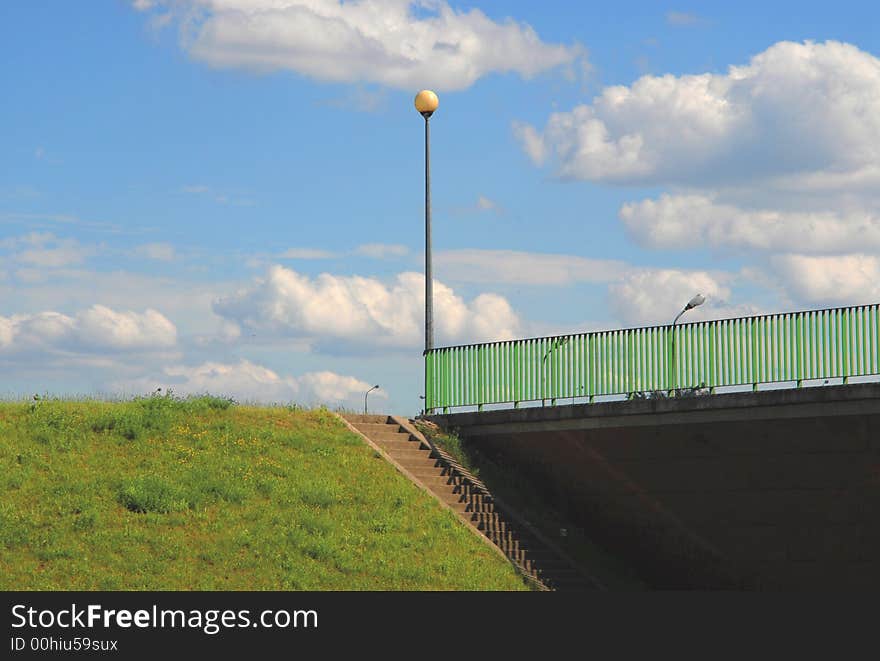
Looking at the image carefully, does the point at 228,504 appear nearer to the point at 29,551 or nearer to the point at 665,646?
the point at 29,551

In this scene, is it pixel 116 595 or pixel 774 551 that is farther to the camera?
pixel 774 551

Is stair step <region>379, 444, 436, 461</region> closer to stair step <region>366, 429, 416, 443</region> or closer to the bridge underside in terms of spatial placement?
stair step <region>366, 429, 416, 443</region>

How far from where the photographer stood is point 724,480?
30.3 meters

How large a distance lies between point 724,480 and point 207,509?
415 inches

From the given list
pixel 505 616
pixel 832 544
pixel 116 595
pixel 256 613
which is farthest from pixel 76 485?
pixel 832 544

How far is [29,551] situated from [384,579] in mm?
6429

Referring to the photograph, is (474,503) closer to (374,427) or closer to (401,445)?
(401,445)

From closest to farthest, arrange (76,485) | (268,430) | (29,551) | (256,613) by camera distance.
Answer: (256,613)
(29,551)
(76,485)
(268,430)

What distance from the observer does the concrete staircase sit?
3078 centimetres

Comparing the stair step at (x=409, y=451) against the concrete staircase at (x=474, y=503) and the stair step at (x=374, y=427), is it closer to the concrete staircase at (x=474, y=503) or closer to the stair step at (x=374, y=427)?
the concrete staircase at (x=474, y=503)

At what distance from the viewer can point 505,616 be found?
84.0 feet

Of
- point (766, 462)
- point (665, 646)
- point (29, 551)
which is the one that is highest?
point (766, 462)

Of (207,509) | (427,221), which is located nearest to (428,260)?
(427,221)

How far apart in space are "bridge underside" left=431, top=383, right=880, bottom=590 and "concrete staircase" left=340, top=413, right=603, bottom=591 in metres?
1.72
